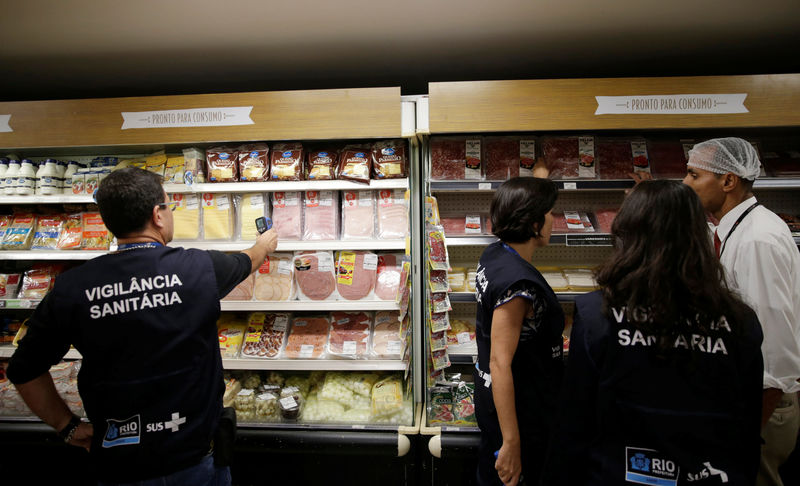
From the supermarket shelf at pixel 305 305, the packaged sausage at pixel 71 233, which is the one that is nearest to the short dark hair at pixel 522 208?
the supermarket shelf at pixel 305 305

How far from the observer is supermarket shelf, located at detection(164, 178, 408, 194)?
2.54 m

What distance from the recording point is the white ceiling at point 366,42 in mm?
2229

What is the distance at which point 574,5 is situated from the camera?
222 cm

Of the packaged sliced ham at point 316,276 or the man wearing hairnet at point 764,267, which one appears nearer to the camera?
the man wearing hairnet at point 764,267

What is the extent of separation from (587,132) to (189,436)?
2.81 m

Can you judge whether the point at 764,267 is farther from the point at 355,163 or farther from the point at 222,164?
the point at 222,164

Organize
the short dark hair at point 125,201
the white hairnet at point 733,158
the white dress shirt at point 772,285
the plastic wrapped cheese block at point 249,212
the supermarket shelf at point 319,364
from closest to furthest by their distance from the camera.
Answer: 1. the short dark hair at point 125,201
2. the white dress shirt at point 772,285
3. the white hairnet at point 733,158
4. the supermarket shelf at point 319,364
5. the plastic wrapped cheese block at point 249,212

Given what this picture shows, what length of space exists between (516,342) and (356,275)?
1.30m

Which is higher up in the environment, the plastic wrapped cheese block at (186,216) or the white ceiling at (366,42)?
the white ceiling at (366,42)

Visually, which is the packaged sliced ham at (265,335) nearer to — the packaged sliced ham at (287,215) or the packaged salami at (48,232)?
the packaged sliced ham at (287,215)

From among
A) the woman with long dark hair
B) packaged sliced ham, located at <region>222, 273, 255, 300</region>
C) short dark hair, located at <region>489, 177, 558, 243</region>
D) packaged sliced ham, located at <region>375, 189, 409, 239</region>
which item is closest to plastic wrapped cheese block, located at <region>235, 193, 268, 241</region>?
packaged sliced ham, located at <region>222, 273, 255, 300</region>

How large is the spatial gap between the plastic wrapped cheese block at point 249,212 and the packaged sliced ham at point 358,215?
56cm

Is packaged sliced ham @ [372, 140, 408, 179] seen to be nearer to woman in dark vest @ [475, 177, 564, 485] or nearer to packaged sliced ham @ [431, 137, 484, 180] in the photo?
packaged sliced ham @ [431, 137, 484, 180]

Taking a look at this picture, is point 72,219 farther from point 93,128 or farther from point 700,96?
point 700,96
